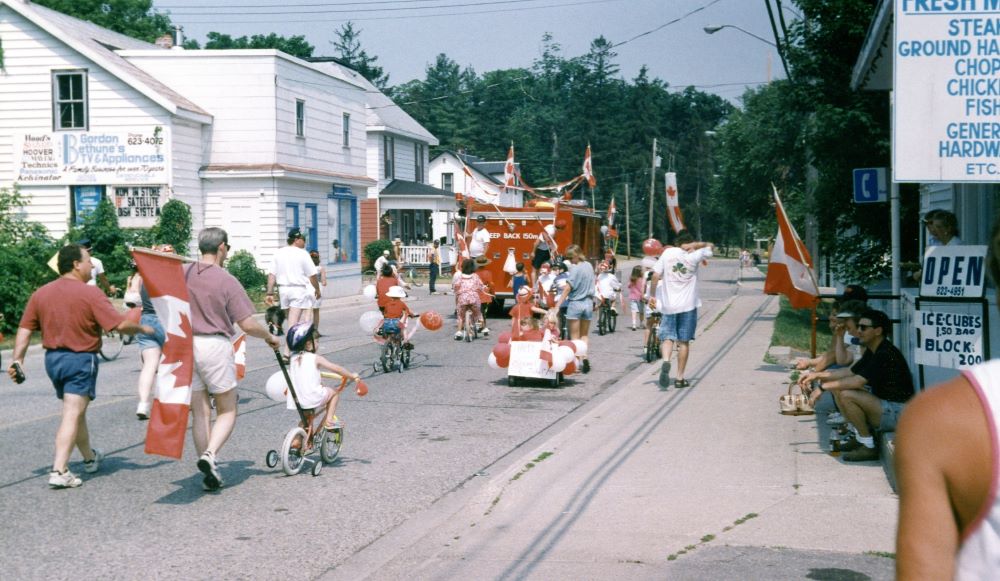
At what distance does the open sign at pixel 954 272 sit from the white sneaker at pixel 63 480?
21.1ft

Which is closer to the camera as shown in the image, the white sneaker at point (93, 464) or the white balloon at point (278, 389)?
the white balloon at point (278, 389)

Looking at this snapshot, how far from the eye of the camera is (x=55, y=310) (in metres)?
8.00

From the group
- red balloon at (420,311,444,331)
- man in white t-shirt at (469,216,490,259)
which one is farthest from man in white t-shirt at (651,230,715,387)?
man in white t-shirt at (469,216,490,259)

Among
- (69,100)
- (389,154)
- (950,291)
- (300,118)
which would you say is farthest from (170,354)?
(389,154)

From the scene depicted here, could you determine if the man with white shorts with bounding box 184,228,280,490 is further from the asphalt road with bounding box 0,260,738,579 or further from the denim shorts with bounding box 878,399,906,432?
the denim shorts with bounding box 878,399,906,432

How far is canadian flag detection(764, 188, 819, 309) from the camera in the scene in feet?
33.4

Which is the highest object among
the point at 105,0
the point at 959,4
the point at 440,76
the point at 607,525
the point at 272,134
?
the point at 440,76

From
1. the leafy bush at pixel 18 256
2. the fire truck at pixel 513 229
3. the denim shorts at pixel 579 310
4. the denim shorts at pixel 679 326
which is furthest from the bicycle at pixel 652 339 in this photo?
the leafy bush at pixel 18 256

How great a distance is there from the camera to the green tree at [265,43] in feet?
260

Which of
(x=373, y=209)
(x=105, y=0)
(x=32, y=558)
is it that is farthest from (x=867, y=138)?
(x=105, y=0)

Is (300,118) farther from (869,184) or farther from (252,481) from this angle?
(252,481)

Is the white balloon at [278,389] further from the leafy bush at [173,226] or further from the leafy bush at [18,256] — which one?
the leafy bush at [173,226]

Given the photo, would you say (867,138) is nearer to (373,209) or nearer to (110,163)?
(110,163)

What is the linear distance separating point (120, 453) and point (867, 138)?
477 inches
